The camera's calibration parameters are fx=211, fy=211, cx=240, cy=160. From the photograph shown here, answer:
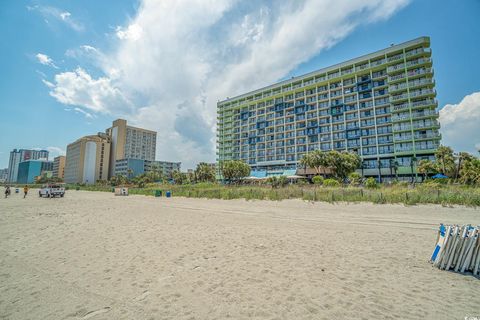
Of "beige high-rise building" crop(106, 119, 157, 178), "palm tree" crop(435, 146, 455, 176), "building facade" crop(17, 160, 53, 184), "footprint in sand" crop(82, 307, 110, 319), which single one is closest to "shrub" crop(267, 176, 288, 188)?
"palm tree" crop(435, 146, 455, 176)

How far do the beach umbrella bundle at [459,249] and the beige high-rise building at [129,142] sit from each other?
154m

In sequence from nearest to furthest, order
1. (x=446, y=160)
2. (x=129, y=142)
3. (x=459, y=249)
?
(x=459, y=249), (x=446, y=160), (x=129, y=142)

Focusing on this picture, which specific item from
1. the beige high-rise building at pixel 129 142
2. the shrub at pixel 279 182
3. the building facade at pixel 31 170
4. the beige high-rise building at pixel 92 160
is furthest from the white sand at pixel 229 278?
the building facade at pixel 31 170

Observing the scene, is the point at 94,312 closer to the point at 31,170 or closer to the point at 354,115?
the point at 354,115

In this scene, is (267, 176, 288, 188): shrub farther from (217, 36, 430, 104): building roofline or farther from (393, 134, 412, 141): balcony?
(217, 36, 430, 104): building roofline

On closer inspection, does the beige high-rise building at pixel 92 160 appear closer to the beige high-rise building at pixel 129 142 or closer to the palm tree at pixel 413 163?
A: the beige high-rise building at pixel 129 142

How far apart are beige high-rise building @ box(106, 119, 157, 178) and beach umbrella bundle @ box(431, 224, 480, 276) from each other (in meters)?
154

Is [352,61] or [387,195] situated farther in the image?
[352,61]

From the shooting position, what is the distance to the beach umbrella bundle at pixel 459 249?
4844 millimetres

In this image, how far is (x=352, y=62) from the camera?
66.9 metres

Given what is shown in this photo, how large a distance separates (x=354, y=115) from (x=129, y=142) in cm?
13683

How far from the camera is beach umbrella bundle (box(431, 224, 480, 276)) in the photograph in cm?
484

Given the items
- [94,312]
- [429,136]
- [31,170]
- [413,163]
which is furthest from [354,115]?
[31,170]

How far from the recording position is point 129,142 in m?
145
